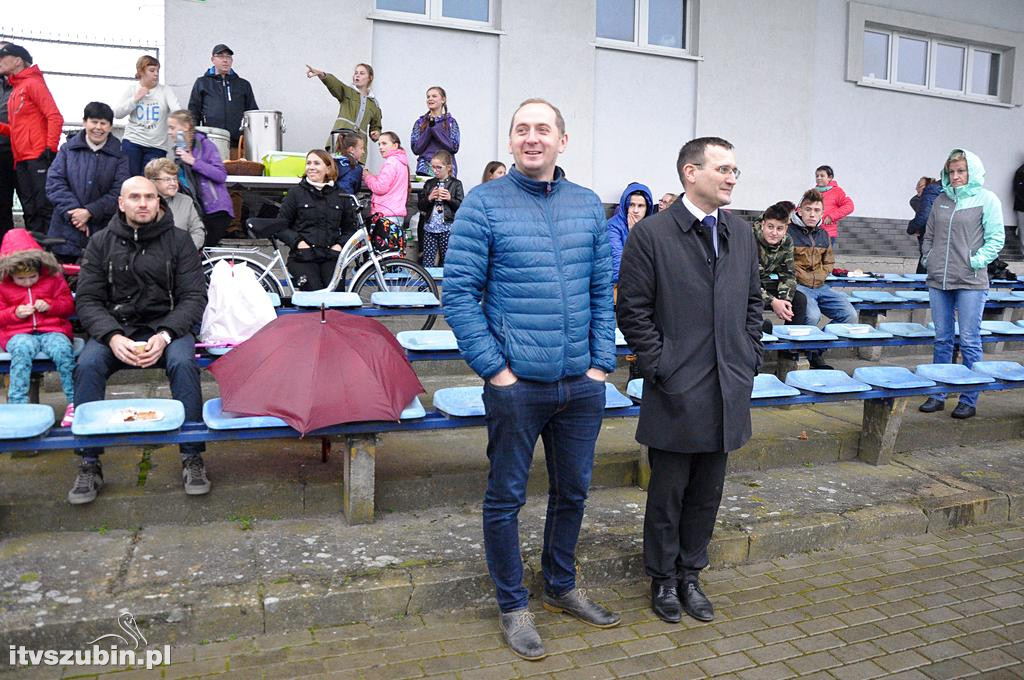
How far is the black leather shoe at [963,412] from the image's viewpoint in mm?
6078

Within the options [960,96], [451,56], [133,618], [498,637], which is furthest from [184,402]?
[960,96]

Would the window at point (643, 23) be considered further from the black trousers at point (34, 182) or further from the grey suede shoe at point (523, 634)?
the grey suede shoe at point (523, 634)

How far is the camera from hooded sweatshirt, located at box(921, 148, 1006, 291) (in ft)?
20.1

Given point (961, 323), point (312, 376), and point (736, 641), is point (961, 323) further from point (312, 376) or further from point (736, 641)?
point (312, 376)

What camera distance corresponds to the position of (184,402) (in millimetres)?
4215

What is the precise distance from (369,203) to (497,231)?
594cm

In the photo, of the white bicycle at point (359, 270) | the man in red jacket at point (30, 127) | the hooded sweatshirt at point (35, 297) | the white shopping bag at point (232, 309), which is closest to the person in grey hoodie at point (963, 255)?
the white bicycle at point (359, 270)

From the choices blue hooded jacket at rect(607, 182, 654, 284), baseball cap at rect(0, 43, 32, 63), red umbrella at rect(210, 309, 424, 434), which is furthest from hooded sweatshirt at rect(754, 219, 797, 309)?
baseball cap at rect(0, 43, 32, 63)

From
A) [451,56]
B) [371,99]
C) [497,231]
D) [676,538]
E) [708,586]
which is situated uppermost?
[451,56]

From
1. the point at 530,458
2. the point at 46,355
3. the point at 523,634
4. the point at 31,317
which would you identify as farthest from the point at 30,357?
the point at 523,634

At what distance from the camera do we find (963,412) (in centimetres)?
608

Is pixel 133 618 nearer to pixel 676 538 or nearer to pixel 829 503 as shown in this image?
pixel 676 538

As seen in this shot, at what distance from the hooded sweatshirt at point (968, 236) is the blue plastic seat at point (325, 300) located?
424 centimetres

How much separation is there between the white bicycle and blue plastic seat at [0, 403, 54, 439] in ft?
9.90
